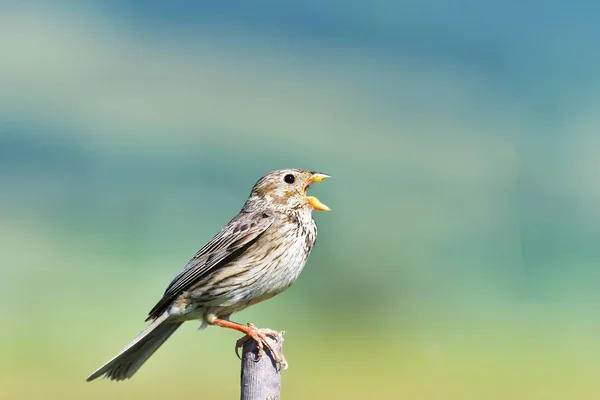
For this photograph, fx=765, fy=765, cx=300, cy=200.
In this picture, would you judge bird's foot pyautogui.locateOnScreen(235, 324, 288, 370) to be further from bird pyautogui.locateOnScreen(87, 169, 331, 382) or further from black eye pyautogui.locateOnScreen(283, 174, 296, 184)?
black eye pyautogui.locateOnScreen(283, 174, 296, 184)

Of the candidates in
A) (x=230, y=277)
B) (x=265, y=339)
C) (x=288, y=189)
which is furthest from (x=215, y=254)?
(x=265, y=339)

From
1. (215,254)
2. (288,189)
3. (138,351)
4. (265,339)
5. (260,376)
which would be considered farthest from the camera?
(288,189)

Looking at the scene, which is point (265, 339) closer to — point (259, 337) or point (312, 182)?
point (259, 337)

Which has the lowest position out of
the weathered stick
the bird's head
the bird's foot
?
the weathered stick

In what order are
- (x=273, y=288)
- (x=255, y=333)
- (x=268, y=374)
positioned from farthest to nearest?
(x=273, y=288) < (x=255, y=333) < (x=268, y=374)

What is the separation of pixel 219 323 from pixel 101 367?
94 cm

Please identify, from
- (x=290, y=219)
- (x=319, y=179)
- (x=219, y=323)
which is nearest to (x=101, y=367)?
(x=219, y=323)

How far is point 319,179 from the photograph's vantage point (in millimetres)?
6094

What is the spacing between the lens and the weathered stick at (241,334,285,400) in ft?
15.1

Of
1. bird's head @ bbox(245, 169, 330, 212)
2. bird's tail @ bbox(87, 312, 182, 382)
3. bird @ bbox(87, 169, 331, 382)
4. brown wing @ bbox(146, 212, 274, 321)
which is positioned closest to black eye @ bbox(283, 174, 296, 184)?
bird's head @ bbox(245, 169, 330, 212)

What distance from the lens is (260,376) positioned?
4.70 metres

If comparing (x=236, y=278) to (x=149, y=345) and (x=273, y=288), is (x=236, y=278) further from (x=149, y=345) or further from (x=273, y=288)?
(x=149, y=345)

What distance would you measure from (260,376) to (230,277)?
1.06m

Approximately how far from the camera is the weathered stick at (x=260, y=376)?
15.1 ft
